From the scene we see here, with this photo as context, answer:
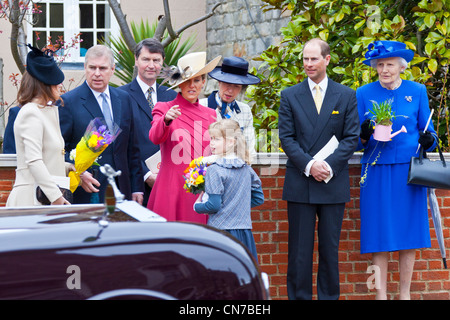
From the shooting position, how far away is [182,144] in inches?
225

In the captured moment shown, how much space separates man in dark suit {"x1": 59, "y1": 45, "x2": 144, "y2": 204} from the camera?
5.71 metres

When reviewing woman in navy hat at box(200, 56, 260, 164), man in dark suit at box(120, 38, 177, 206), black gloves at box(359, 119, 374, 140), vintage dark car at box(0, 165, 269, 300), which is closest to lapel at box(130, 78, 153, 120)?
man in dark suit at box(120, 38, 177, 206)

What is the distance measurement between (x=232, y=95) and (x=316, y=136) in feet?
2.54

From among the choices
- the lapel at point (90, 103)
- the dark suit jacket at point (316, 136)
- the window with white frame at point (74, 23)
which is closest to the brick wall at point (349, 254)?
the dark suit jacket at point (316, 136)

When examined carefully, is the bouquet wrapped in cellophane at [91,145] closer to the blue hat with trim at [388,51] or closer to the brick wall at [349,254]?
the brick wall at [349,254]

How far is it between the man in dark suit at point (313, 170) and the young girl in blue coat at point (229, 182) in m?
0.65

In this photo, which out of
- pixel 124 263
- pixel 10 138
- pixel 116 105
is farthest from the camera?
pixel 10 138

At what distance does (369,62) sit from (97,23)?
9392 mm

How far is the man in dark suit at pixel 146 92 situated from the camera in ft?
20.8

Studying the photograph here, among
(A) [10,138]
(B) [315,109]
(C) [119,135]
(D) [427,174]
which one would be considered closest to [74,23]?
(A) [10,138]

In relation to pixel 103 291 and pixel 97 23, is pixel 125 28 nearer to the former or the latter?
pixel 97 23

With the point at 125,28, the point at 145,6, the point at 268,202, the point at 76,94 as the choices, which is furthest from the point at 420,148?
the point at 145,6

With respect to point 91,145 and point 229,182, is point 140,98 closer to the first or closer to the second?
point 91,145

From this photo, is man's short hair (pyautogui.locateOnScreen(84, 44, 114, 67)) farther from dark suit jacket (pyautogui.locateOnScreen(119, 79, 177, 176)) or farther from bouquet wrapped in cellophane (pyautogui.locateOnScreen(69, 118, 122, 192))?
bouquet wrapped in cellophane (pyautogui.locateOnScreen(69, 118, 122, 192))
